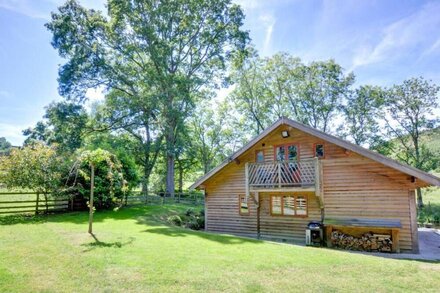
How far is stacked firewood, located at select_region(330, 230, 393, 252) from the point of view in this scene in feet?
38.8

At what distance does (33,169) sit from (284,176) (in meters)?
14.9

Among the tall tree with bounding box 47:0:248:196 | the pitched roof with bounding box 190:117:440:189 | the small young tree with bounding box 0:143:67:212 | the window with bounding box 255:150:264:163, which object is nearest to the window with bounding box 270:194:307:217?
the window with bounding box 255:150:264:163

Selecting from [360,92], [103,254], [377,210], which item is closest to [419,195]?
[360,92]

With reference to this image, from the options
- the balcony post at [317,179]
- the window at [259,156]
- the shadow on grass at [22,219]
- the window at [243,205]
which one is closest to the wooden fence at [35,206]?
the shadow on grass at [22,219]

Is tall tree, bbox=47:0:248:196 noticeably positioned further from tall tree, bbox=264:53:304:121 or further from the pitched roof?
the pitched roof

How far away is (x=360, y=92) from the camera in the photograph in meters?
33.0

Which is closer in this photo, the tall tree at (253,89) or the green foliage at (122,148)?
the green foliage at (122,148)

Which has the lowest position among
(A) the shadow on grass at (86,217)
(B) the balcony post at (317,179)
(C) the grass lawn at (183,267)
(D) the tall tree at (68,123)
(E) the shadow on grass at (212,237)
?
(E) the shadow on grass at (212,237)

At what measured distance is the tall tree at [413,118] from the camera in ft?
98.2

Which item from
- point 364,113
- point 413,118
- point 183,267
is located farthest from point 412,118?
point 183,267

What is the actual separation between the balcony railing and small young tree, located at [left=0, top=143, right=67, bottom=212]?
12.5 m

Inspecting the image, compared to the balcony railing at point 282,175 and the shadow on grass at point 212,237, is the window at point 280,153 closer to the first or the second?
the balcony railing at point 282,175

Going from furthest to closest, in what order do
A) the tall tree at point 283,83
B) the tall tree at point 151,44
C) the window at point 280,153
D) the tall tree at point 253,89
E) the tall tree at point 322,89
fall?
1. the tall tree at point 253,89
2. the tall tree at point 283,83
3. the tall tree at point 322,89
4. the tall tree at point 151,44
5. the window at point 280,153

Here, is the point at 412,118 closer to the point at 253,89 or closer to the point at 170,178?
the point at 253,89
